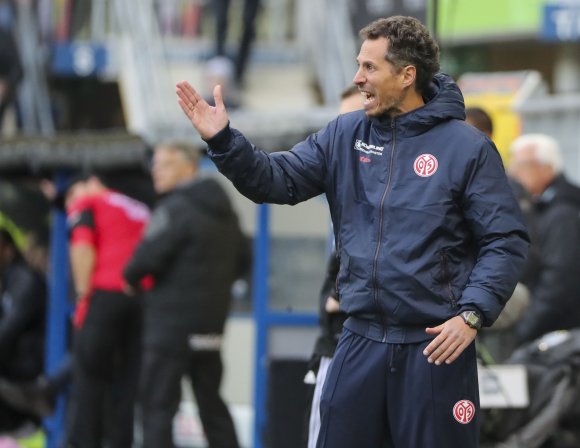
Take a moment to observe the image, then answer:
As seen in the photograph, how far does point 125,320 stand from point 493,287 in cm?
491

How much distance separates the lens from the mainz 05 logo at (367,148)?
4.95m

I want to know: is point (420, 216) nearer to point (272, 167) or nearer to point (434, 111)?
point (434, 111)

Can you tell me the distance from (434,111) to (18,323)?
20.2ft

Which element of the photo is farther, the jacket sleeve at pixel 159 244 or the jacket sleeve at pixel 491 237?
the jacket sleeve at pixel 159 244

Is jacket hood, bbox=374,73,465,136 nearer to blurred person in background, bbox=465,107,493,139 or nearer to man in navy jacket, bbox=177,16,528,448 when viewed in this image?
man in navy jacket, bbox=177,16,528,448

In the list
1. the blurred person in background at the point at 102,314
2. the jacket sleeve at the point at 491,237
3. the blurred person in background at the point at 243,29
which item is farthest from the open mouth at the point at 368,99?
the blurred person in background at the point at 243,29

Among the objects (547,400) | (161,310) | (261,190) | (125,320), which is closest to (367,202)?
(261,190)

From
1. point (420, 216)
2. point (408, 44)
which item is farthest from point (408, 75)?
point (420, 216)

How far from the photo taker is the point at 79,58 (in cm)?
1502

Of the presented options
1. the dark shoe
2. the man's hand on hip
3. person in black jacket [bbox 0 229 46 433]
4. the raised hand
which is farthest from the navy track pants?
person in black jacket [bbox 0 229 46 433]

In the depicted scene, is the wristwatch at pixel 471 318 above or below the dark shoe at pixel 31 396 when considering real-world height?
above

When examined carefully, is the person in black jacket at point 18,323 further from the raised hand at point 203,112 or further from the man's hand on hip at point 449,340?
the man's hand on hip at point 449,340

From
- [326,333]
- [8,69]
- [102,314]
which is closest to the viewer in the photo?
[326,333]

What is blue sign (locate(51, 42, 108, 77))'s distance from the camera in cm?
1480
